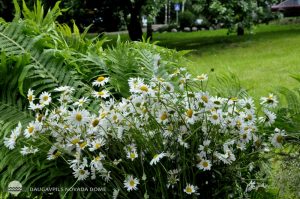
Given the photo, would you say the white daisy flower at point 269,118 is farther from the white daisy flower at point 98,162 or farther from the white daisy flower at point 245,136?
the white daisy flower at point 98,162

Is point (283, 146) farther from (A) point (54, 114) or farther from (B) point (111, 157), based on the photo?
(A) point (54, 114)

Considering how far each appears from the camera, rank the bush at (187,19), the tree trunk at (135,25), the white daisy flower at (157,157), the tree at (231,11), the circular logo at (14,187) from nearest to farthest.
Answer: the white daisy flower at (157,157)
the circular logo at (14,187)
the tree at (231,11)
the tree trunk at (135,25)
the bush at (187,19)

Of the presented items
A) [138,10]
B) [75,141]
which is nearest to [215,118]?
[75,141]

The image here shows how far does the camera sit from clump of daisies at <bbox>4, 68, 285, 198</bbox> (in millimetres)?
2408

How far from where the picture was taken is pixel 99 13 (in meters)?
17.5

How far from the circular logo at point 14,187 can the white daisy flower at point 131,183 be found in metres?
0.63

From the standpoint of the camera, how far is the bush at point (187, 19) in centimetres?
2806

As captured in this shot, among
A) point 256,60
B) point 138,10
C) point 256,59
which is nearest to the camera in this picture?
point 256,60

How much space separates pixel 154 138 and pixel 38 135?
1.83 ft

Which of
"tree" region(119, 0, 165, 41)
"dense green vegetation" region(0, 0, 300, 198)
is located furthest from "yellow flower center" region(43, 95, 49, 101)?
"tree" region(119, 0, 165, 41)

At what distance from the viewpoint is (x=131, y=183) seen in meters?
2.39

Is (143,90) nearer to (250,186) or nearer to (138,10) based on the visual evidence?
(250,186)

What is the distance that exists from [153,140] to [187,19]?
26.2 meters

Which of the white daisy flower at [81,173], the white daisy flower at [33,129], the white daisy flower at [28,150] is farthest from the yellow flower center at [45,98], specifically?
the white daisy flower at [81,173]
